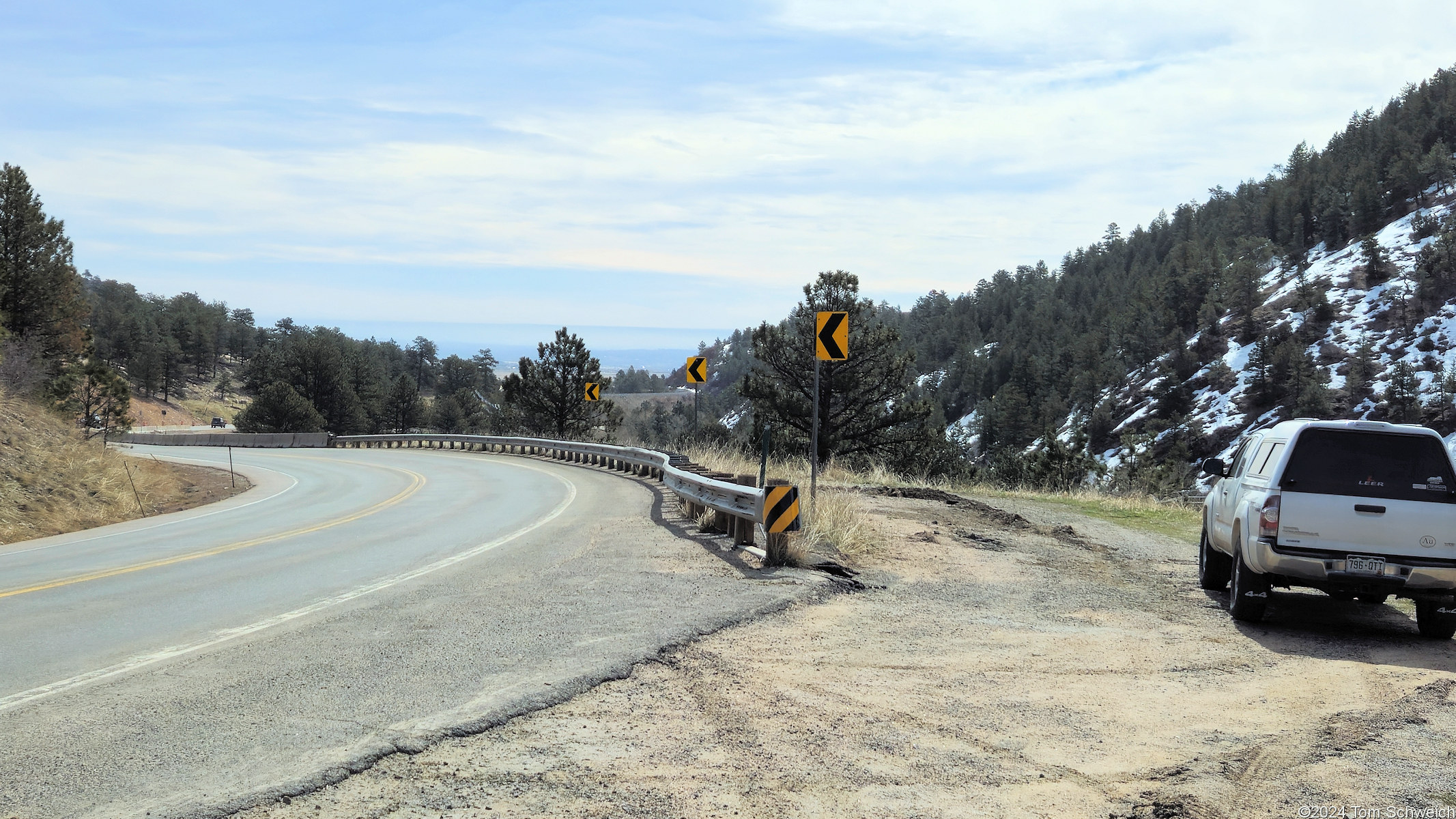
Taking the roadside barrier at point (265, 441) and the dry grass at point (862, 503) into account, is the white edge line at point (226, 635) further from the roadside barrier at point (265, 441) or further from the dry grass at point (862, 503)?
the roadside barrier at point (265, 441)

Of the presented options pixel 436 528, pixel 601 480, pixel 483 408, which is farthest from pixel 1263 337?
pixel 436 528

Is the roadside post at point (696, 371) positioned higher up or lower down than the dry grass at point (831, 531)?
higher up

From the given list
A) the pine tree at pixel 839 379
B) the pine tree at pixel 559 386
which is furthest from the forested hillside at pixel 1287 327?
the pine tree at pixel 839 379

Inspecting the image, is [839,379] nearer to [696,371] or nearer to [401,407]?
[696,371]

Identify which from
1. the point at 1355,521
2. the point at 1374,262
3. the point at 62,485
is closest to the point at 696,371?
the point at 62,485

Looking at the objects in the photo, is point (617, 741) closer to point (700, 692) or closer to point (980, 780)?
point (700, 692)

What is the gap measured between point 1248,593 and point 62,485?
19735mm

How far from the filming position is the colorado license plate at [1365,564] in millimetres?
8266

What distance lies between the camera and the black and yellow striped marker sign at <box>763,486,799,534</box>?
1105cm

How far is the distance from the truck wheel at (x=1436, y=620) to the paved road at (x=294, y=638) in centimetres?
520

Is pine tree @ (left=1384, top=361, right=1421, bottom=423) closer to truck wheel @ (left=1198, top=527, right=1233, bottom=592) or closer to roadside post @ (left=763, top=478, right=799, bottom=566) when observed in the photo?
truck wheel @ (left=1198, top=527, right=1233, bottom=592)

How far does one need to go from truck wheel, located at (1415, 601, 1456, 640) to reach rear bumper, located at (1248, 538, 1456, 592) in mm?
265

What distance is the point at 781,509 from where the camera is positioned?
1108 cm

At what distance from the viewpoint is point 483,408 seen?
12281 centimetres
